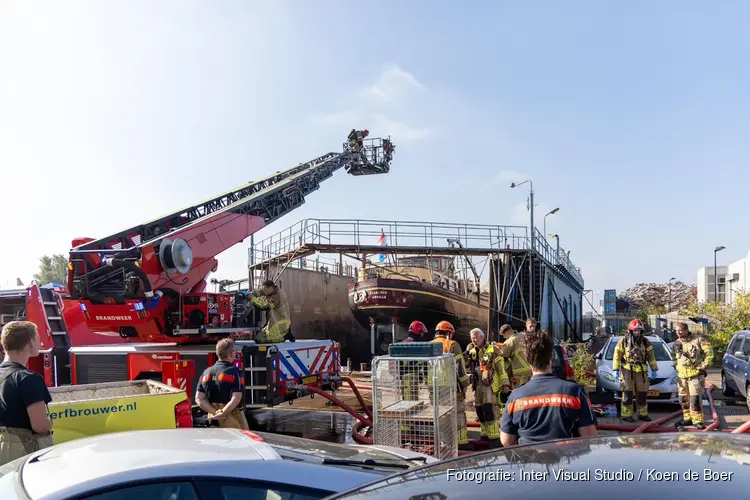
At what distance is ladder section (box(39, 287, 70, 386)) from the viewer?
8.92 meters

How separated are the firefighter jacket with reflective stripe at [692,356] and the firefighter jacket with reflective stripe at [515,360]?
242 centimetres

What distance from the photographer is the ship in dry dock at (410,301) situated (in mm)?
22094

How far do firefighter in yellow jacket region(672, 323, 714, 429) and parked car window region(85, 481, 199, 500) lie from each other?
7.96 m

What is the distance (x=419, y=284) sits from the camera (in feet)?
73.2

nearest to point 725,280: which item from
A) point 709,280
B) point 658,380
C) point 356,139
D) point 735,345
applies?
point 709,280

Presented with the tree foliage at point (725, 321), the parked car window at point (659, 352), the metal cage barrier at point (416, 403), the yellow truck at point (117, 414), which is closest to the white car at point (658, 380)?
the parked car window at point (659, 352)

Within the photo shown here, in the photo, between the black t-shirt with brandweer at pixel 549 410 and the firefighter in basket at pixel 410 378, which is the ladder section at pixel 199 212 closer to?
the firefighter in basket at pixel 410 378

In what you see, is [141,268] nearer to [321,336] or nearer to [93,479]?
[93,479]

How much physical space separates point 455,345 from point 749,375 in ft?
18.0

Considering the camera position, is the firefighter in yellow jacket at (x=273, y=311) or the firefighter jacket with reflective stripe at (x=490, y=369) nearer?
the firefighter jacket with reflective stripe at (x=490, y=369)

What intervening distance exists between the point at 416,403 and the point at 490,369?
2109 mm

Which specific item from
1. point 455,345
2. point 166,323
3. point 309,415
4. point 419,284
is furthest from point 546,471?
point 419,284

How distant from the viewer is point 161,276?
8250 millimetres

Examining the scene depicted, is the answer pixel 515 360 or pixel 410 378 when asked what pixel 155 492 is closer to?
pixel 410 378
